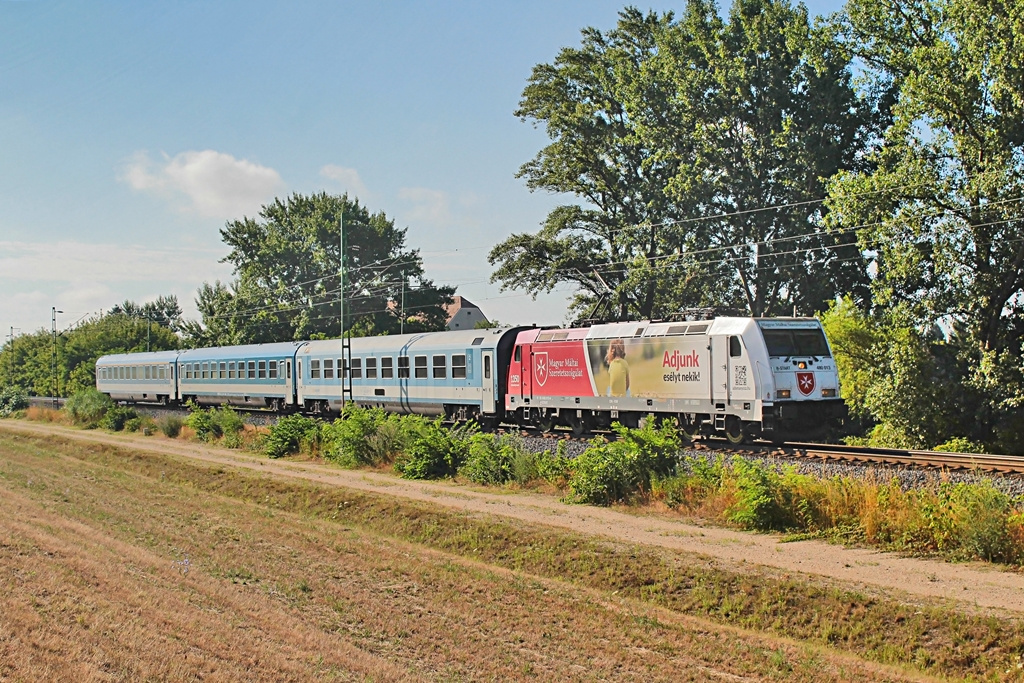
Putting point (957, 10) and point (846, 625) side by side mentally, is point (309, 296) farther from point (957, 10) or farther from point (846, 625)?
point (846, 625)

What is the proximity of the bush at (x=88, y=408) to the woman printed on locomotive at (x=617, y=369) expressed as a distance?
92.8 ft

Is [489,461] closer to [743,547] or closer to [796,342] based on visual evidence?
[796,342]

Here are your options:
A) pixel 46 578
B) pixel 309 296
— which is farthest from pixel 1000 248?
pixel 309 296

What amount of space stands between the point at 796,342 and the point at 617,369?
4.74m

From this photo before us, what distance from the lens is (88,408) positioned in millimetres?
44844

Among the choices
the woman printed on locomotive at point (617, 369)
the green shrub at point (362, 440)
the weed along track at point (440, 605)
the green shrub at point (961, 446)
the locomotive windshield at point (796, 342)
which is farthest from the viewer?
the green shrub at point (961, 446)

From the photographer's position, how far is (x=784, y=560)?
1262 centimetres

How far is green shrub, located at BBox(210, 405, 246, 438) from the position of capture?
3312 cm

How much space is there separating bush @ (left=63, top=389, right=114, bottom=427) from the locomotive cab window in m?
21.3

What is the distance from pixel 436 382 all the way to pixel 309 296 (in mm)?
44031

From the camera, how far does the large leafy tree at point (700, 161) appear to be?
3947 cm

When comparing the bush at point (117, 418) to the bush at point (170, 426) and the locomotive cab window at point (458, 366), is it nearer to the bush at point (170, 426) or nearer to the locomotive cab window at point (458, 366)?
the bush at point (170, 426)

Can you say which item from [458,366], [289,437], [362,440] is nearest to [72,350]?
[289,437]

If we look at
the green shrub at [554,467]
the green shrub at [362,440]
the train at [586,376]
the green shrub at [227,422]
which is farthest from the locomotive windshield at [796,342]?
the green shrub at [227,422]
